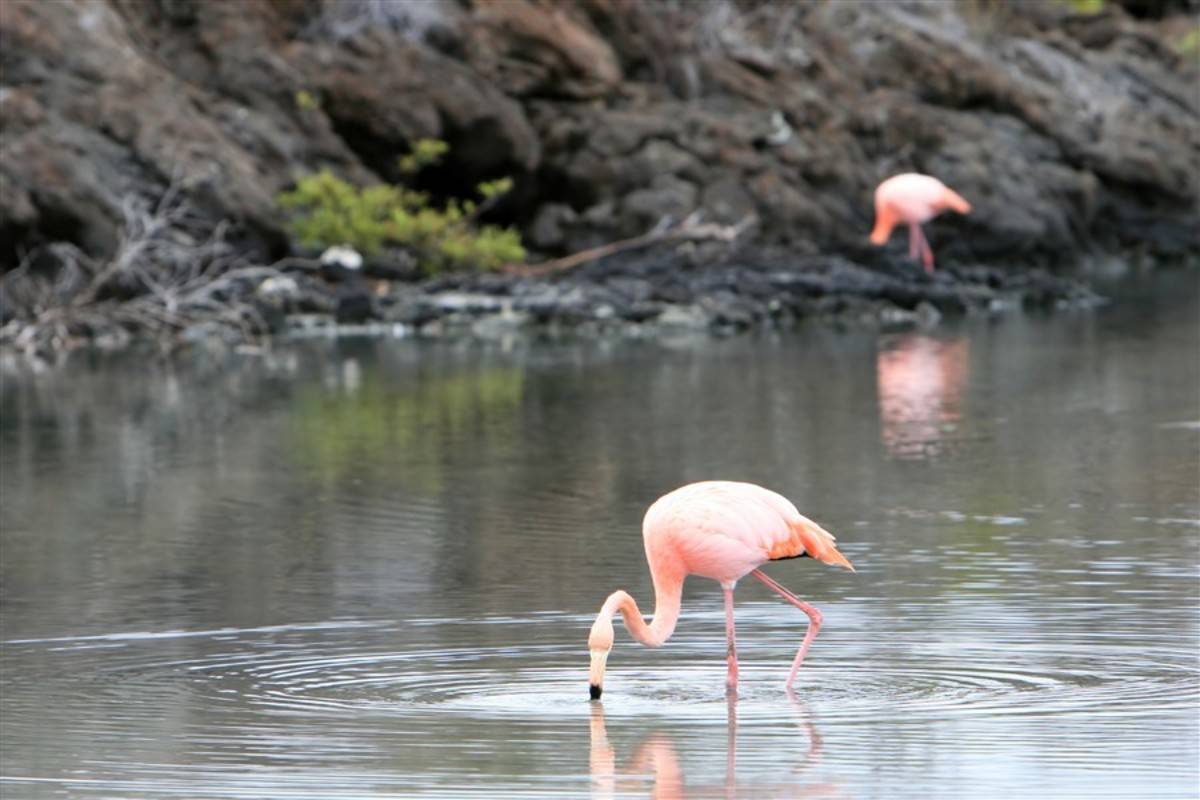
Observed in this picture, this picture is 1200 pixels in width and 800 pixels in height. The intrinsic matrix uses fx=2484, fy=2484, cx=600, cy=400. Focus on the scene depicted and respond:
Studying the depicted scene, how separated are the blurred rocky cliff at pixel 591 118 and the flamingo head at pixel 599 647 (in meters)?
18.5

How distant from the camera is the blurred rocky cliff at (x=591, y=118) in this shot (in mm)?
26719

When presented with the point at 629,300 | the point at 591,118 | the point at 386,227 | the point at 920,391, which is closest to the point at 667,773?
the point at 920,391

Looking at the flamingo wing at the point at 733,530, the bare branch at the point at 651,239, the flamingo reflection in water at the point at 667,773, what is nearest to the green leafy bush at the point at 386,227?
the bare branch at the point at 651,239

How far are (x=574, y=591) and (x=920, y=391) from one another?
8689 millimetres

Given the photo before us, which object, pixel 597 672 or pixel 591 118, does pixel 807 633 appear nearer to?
pixel 597 672

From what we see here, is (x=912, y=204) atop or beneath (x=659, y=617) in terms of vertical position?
atop

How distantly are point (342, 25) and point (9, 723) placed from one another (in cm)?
2365

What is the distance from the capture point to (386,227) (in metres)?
27.2

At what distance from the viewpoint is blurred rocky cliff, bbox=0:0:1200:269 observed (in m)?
26.7

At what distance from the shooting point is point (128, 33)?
28828 mm

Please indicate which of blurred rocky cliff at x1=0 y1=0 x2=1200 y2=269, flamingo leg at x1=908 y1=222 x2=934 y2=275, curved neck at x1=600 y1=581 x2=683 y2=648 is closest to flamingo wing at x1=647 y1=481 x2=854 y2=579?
curved neck at x1=600 y1=581 x2=683 y2=648

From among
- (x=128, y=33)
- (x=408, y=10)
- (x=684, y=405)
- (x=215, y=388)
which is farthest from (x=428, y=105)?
(x=684, y=405)

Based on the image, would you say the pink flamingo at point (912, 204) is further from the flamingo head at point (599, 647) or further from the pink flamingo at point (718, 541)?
the flamingo head at point (599, 647)

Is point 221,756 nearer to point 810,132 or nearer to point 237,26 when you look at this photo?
point 237,26
